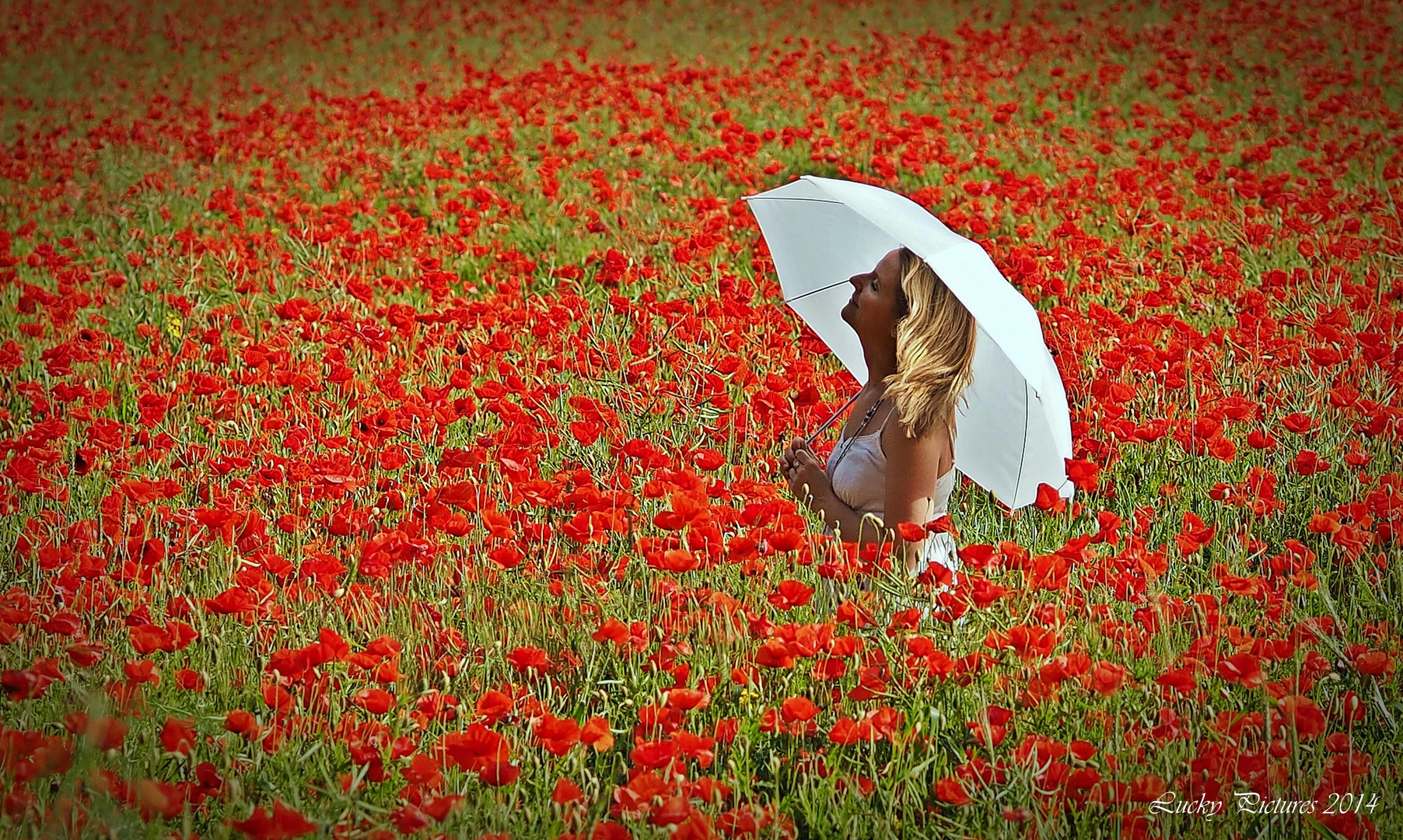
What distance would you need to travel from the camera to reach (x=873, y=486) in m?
3.16

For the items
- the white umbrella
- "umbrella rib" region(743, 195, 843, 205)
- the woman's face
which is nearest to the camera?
the white umbrella

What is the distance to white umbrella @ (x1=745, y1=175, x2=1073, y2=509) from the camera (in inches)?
110

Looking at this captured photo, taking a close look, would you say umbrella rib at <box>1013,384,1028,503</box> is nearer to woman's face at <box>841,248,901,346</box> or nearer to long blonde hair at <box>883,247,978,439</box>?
long blonde hair at <box>883,247,978,439</box>

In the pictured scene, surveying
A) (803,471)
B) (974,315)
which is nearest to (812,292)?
(803,471)

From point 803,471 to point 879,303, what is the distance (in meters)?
0.45

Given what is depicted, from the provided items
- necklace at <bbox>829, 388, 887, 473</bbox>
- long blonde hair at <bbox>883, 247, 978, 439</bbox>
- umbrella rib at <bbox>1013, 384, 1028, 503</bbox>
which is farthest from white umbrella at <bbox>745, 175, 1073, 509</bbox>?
necklace at <bbox>829, 388, 887, 473</bbox>

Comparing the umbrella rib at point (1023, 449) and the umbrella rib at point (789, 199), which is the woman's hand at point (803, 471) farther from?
the umbrella rib at point (789, 199)

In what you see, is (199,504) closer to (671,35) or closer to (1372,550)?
(1372,550)

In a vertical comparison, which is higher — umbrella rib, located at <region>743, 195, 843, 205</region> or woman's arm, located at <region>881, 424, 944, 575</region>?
umbrella rib, located at <region>743, 195, 843, 205</region>

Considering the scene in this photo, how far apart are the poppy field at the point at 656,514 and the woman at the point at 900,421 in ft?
0.47

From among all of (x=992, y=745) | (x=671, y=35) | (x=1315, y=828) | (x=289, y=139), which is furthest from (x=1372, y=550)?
(x=671, y=35)

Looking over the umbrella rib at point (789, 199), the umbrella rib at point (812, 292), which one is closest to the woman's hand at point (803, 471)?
the umbrella rib at point (812, 292)

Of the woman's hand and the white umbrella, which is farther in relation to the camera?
the woman's hand

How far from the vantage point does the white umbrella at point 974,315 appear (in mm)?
2789
